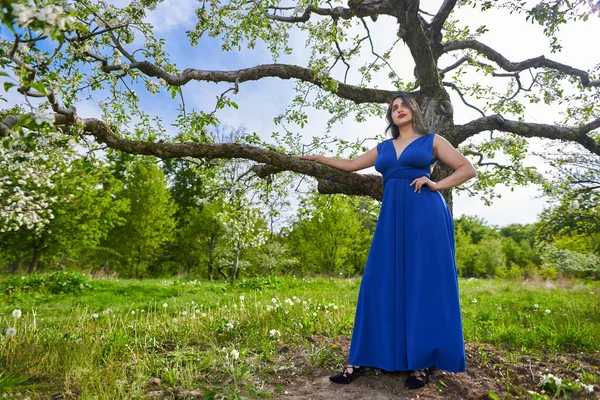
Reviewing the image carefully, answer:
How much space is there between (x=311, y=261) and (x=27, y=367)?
84.2 ft

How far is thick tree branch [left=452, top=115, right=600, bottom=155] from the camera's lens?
5.51 meters

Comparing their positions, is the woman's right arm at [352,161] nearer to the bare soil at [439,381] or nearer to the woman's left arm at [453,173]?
the woman's left arm at [453,173]

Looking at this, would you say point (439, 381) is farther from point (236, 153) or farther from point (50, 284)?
point (50, 284)

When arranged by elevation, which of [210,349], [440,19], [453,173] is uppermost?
[440,19]

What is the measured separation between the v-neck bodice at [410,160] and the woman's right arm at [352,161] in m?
0.37

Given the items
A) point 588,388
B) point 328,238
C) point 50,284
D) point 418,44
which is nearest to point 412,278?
point 588,388

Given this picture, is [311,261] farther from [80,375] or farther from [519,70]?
[80,375]

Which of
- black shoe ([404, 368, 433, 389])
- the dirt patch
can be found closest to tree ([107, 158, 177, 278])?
the dirt patch

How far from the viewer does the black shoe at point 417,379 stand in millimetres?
3106

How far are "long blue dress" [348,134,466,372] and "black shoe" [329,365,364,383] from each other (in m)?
0.10

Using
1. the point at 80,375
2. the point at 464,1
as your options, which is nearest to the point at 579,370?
the point at 80,375

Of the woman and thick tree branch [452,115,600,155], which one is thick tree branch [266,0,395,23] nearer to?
thick tree branch [452,115,600,155]

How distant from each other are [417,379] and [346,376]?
585mm

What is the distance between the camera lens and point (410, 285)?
3307 millimetres
